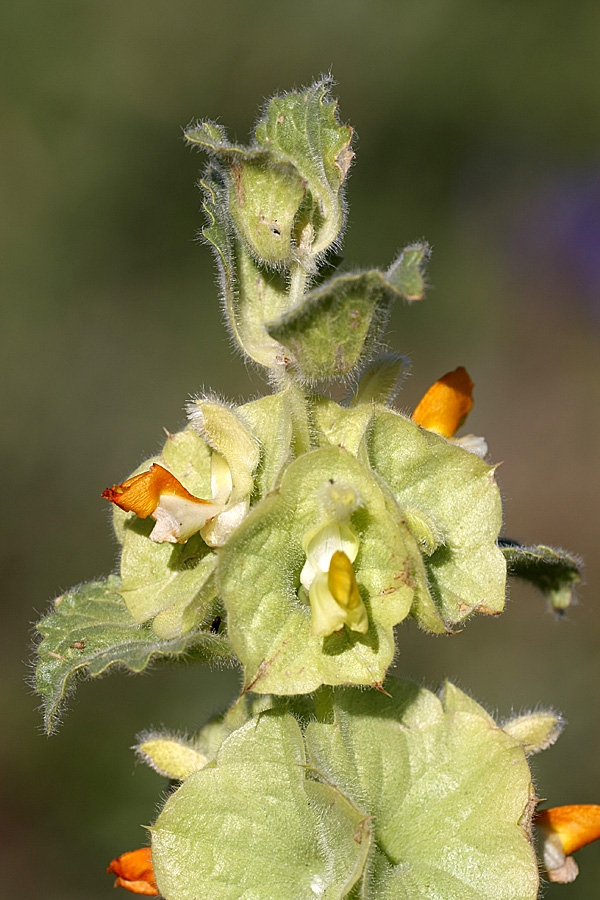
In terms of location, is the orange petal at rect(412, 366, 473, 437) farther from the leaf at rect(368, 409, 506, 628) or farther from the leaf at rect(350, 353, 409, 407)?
the leaf at rect(368, 409, 506, 628)

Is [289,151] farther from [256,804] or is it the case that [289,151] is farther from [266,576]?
[256,804]

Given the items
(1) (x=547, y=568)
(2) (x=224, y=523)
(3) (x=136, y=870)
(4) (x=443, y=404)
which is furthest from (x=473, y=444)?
(3) (x=136, y=870)

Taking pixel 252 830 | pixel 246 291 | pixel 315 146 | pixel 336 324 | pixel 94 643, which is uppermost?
pixel 315 146

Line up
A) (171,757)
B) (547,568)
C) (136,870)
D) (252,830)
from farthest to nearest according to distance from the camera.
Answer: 1. (547,568)
2. (171,757)
3. (136,870)
4. (252,830)

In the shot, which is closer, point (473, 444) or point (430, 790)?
point (430, 790)

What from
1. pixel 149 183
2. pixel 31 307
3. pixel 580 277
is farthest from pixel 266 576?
pixel 580 277

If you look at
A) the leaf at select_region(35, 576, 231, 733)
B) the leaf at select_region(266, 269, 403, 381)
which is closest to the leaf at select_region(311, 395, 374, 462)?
the leaf at select_region(266, 269, 403, 381)

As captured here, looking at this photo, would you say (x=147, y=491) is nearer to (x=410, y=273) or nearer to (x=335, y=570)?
(x=335, y=570)
